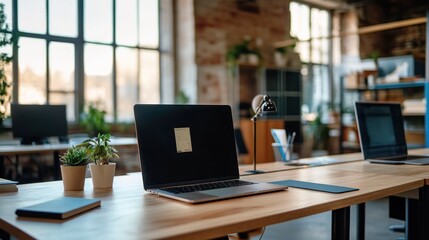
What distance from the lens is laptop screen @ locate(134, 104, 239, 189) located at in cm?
152

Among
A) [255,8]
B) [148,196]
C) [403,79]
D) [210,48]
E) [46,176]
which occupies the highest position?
[255,8]

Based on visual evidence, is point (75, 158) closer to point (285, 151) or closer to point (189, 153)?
point (189, 153)

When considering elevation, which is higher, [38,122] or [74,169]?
[38,122]

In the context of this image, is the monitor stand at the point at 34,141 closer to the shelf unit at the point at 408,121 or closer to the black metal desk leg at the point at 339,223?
A: the black metal desk leg at the point at 339,223

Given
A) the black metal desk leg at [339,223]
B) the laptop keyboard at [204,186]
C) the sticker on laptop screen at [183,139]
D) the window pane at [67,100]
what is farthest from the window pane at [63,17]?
the black metal desk leg at [339,223]

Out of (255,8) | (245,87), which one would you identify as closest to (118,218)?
(245,87)

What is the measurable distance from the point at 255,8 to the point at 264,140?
8.10 ft

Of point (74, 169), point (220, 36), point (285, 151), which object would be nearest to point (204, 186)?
point (74, 169)

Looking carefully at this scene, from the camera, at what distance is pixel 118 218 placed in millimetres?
1143

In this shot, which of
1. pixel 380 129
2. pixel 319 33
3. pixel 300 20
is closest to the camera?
pixel 380 129

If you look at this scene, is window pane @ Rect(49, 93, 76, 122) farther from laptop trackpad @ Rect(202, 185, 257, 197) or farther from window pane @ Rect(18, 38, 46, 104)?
laptop trackpad @ Rect(202, 185, 257, 197)

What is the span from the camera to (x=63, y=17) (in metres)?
5.83

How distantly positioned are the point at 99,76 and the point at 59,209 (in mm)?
5220

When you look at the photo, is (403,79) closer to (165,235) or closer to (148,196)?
(148,196)
